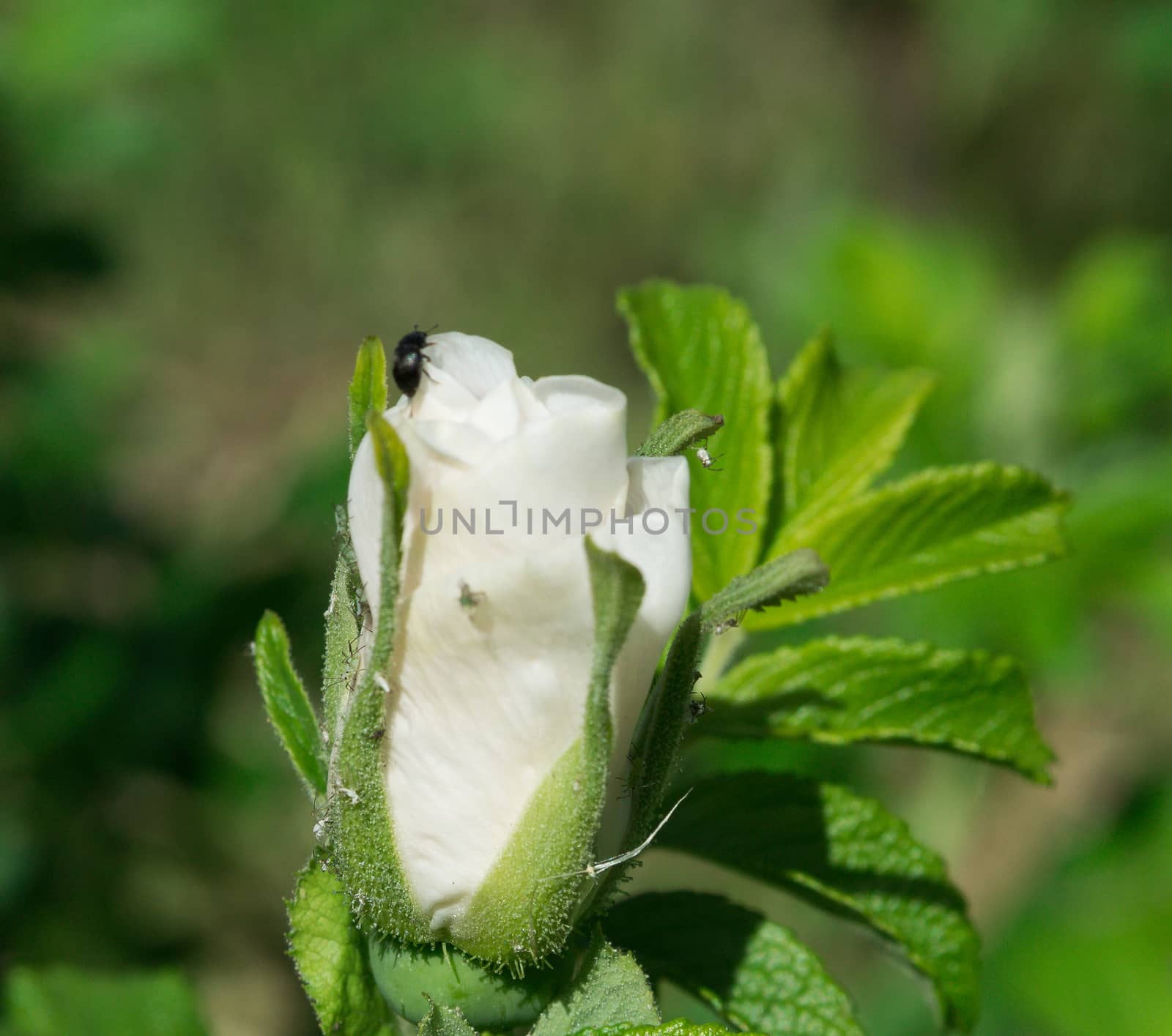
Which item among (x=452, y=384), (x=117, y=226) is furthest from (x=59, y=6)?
(x=117, y=226)

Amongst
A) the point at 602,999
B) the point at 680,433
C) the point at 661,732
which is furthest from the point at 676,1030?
the point at 680,433

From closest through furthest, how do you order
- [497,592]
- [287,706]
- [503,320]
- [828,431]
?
[497,592], [287,706], [828,431], [503,320]

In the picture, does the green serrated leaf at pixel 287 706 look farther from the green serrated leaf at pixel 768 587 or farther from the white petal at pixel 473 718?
the green serrated leaf at pixel 768 587

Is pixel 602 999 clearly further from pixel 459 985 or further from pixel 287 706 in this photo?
pixel 287 706

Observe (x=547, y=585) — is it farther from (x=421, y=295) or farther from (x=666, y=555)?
(x=421, y=295)

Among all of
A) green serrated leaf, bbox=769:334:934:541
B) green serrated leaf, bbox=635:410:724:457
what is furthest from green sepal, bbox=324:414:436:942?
green serrated leaf, bbox=769:334:934:541

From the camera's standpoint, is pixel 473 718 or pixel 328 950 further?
pixel 328 950

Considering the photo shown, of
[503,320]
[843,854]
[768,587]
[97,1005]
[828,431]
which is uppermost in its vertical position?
[503,320]
